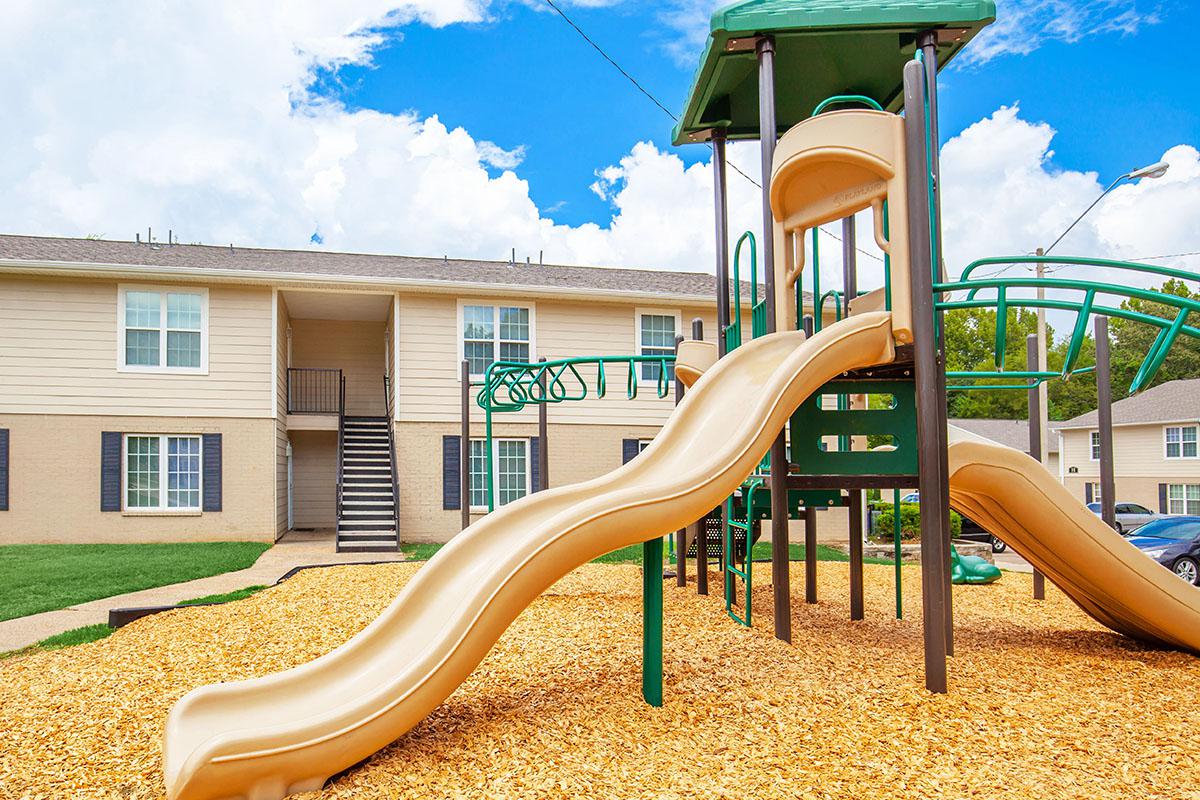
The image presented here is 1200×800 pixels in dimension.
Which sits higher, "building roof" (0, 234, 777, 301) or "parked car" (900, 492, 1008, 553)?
"building roof" (0, 234, 777, 301)

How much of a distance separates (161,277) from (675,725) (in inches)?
595

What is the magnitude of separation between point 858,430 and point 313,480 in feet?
52.2

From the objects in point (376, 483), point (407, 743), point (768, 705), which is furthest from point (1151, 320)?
point (376, 483)

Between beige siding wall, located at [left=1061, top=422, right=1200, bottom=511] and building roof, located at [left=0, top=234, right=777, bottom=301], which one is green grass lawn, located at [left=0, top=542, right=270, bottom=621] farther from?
beige siding wall, located at [left=1061, top=422, right=1200, bottom=511]

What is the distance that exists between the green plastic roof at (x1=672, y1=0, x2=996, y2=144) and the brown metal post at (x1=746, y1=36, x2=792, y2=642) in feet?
0.91

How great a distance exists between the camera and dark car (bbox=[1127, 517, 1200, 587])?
43.9 ft

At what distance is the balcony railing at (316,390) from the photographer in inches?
783

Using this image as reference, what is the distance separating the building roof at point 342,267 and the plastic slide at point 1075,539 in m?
12.1

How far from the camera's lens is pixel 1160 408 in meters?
29.0

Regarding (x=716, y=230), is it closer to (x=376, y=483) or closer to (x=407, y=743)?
(x=407, y=743)

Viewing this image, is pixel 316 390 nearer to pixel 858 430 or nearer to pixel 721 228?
pixel 721 228

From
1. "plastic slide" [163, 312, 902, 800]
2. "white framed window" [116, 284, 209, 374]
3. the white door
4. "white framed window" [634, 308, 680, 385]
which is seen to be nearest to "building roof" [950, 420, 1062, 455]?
"white framed window" [634, 308, 680, 385]

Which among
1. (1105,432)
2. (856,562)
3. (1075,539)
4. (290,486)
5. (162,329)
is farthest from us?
(290,486)

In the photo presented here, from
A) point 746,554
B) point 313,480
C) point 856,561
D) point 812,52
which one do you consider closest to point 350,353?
point 313,480
